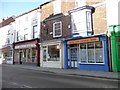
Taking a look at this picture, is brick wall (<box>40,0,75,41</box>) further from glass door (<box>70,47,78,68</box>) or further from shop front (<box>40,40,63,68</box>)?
glass door (<box>70,47,78,68</box>)

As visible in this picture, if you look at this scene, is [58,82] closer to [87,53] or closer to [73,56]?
[87,53]

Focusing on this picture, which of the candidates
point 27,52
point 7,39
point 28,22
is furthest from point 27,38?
point 7,39

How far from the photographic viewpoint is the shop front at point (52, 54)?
2475cm

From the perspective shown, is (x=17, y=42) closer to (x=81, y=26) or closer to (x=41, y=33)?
(x=41, y=33)

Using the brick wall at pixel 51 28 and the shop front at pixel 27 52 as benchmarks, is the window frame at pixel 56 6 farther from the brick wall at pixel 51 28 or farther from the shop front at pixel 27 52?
the shop front at pixel 27 52

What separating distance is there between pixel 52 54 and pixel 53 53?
32 cm

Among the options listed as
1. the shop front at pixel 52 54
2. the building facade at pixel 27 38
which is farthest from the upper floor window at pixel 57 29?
the building facade at pixel 27 38

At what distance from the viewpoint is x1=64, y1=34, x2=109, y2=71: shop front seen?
20.0 metres

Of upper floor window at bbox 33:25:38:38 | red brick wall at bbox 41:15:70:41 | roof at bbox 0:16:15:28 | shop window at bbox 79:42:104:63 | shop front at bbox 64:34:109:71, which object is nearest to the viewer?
shop front at bbox 64:34:109:71

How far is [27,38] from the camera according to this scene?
33125 millimetres

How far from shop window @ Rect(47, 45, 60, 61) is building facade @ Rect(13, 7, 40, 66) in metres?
3.02

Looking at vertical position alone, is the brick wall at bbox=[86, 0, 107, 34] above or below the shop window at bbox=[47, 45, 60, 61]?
above

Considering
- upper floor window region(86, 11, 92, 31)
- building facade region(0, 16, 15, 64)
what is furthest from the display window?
building facade region(0, 16, 15, 64)

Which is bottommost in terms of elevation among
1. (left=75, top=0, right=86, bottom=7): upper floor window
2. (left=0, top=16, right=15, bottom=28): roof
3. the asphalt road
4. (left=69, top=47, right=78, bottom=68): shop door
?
the asphalt road
